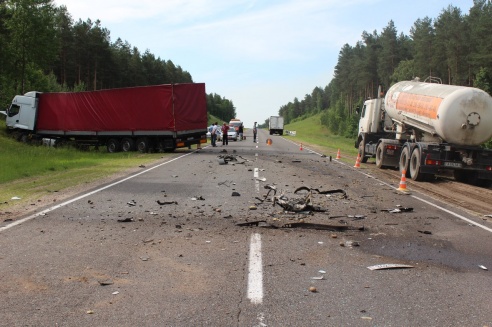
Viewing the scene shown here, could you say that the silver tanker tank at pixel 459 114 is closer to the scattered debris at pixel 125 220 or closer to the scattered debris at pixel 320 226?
the scattered debris at pixel 320 226

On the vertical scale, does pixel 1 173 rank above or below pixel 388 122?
below

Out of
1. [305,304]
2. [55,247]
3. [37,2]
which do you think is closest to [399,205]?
[305,304]

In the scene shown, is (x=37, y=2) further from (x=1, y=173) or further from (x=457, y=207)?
(x=457, y=207)

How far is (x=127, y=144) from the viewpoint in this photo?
91.8 ft

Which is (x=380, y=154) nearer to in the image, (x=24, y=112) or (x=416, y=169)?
(x=416, y=169)

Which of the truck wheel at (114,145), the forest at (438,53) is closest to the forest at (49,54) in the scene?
the truck wheel at (114,145)

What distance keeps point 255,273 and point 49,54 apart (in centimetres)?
4654

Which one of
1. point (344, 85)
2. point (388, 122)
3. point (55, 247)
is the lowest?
point (55, 247)

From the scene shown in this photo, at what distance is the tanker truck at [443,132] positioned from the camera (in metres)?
14.3

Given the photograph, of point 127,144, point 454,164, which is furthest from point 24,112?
point 454,164

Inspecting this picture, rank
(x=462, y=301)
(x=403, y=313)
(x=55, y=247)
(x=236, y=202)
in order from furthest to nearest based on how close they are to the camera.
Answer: (x=236, y=202) < (x=55, y=247) < (x=462, y=301) < (x=403, y=313)

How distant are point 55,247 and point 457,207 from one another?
28.1 feet

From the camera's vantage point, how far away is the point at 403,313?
409 centimetres

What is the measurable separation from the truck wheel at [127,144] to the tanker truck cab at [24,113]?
7.01 m
